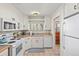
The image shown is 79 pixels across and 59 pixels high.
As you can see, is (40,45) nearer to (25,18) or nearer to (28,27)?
(28,27)

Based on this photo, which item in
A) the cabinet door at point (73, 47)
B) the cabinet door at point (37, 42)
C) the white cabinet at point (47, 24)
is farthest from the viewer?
the white cabinet at point (47, 24)

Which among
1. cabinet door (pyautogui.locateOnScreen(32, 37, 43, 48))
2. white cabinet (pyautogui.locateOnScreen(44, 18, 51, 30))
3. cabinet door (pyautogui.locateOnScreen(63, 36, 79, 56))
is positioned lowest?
cabinet door (pyautogui.locateOnScreen(32, 37, 43, 48))

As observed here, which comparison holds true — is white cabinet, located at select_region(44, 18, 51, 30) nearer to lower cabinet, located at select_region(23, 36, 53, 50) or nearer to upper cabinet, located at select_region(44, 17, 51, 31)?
upper cabinet, located at select_region(44, 17, 51, 31)

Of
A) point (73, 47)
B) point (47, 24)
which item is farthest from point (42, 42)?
point (73, 47)

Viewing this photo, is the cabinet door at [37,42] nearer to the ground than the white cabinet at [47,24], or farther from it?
nearer to the ground

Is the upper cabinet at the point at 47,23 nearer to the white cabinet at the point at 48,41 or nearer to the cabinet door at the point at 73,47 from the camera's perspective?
the white cabinet at the point at 48,41

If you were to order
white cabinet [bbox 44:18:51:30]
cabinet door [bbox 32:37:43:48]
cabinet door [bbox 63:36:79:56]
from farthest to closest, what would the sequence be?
1. white cabinet [bbox 44:18:51:30]
2. cabinet door [bbox 32:37:43:48]
3. cabinet door [bbox 63:36:79:56]

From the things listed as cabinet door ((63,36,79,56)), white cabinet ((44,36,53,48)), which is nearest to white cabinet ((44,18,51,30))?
white cabinet ((44,36,53,48))

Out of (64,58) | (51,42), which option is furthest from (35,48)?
(64,58)

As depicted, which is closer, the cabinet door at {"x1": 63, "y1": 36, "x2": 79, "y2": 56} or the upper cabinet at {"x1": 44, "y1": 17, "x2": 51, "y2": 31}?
the cabinet door at {"x1": 63, "y1": 36, "x2": 79, "y2": 56}

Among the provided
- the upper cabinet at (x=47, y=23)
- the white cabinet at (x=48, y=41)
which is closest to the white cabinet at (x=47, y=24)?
the upper cabinet at (x=47, y=23)

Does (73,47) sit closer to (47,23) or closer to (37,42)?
(37,42)

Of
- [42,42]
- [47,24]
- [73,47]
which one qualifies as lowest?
[42,42]

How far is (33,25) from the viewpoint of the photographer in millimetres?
5102
